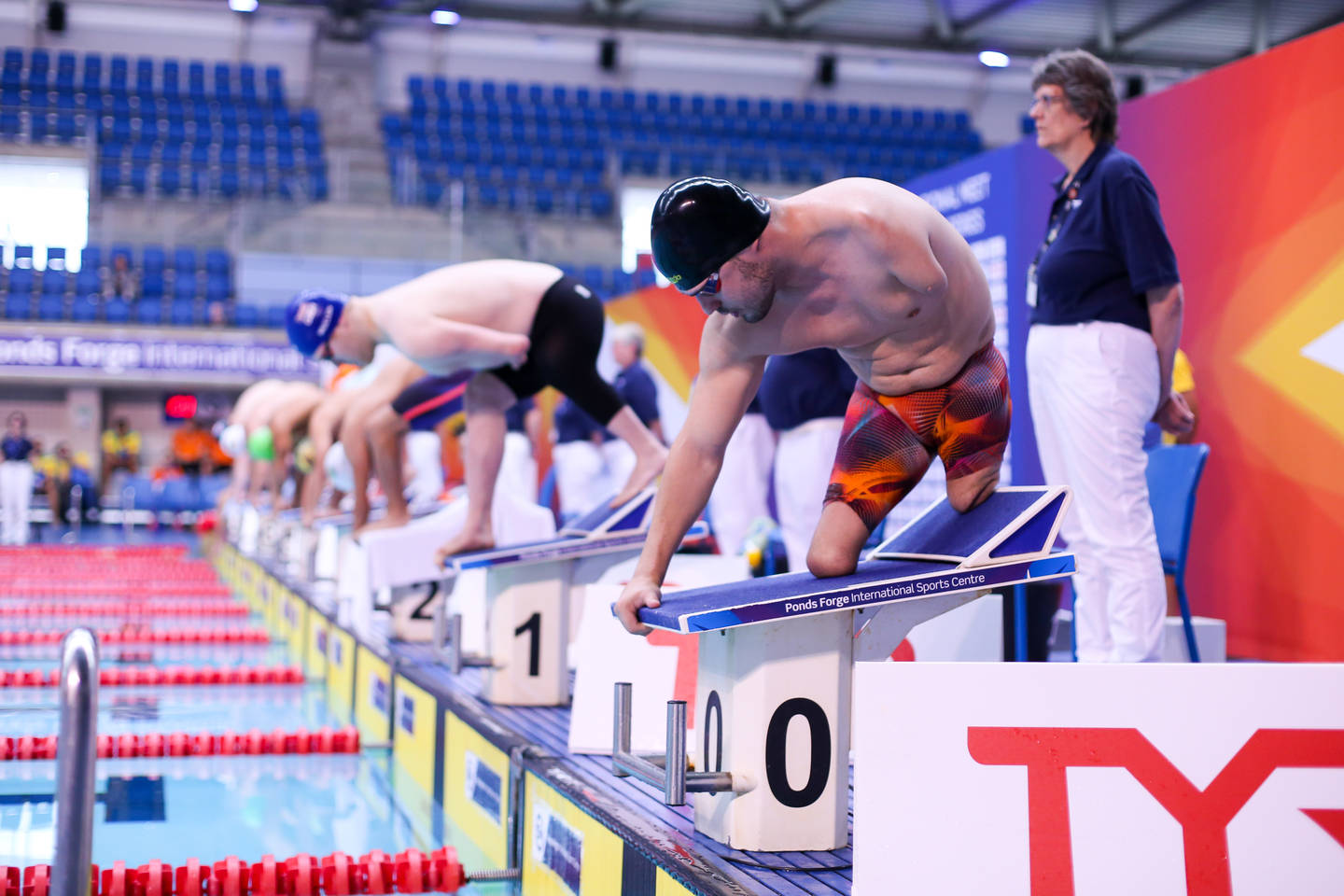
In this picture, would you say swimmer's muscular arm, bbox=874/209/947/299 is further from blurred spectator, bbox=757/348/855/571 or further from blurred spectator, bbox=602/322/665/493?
blurred spectator, bbox=602/322/665/493

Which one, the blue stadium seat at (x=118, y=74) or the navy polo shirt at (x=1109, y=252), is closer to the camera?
the navy polo shirt at (x=1109, y=252)

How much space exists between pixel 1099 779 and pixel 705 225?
0.95 metres

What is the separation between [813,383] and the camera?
151 inches

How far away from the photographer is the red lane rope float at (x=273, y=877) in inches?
94.2

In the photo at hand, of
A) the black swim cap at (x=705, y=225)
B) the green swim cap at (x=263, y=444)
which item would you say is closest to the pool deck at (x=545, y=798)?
the black swim cap at (x=705, y=225)

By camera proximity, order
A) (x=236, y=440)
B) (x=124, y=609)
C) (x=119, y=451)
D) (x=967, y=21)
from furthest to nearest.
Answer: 1. (x=967, y=21)
2. (x=119, y=451)
3. (x=236, y=440)
4. (x=124, y=609)

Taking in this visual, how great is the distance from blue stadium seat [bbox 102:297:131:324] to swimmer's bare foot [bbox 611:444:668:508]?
14304 millimetres

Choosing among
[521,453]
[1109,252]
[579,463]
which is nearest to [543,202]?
[521,453]

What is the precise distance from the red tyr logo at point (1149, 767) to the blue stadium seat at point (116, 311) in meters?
16.7

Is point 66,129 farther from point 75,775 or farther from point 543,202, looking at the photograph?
point 75,775

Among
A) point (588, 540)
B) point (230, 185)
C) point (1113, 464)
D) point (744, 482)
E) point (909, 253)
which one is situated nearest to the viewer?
point (909, 253)

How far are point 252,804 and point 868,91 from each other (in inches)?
836

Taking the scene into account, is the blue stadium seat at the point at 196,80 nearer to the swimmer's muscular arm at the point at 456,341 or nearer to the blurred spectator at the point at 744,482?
the blurred spectator at the point at 744,482

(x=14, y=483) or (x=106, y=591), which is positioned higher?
(x=14, y=483)
